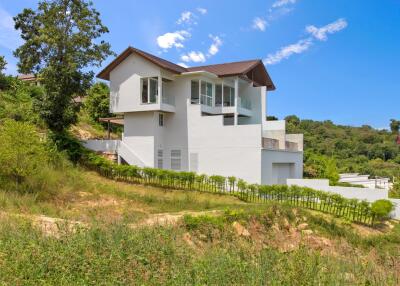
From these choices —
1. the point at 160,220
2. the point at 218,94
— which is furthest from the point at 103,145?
the point at 160,220

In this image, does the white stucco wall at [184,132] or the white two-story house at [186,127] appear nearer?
the white stucco wall at [184,132]

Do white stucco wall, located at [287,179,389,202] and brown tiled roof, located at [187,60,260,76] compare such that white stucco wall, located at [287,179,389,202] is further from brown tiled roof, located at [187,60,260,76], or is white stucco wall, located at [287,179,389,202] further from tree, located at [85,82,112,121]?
tree, located at [85,82,112,121]

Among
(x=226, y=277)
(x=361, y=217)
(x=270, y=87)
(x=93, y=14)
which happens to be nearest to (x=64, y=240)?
(x=226, y=277)

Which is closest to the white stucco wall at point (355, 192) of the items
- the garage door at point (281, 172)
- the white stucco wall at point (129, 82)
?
the garage door at point (281, 172)

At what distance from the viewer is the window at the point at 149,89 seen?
22.5 m

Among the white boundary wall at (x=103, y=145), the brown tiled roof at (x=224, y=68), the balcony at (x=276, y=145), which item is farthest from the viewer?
the white boundary wall at (x=103, y=145)

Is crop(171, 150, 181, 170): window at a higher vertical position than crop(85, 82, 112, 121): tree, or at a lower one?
lower

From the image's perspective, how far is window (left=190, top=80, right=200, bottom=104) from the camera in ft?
77.9

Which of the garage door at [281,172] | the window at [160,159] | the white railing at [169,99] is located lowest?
the garage door at [281,172]

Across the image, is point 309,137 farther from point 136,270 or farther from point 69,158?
point 136,270

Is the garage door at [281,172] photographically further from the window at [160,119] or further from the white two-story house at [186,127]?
the window at [160,119]

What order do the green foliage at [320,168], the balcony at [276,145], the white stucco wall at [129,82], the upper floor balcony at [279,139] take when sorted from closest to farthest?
1. the balcony at [276,145]
2. the upper floor balcony at [279,139]
3. the white stucco wall at [129,82]
4. the green foliage at [320,168]

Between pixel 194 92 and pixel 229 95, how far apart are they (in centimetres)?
334

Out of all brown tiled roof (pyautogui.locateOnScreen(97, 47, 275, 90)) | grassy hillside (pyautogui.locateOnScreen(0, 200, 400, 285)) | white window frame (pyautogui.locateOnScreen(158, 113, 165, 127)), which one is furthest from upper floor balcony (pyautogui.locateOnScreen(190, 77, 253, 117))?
grassy hillside (pyautogui.locateOnScreen(0, 200, 400, 285))
